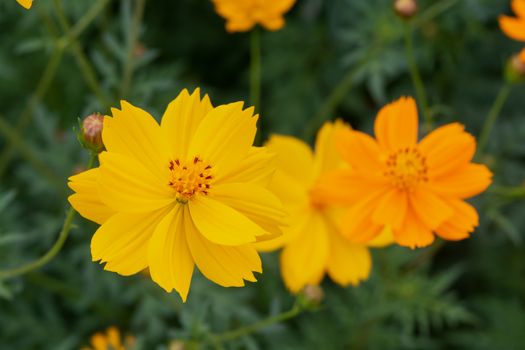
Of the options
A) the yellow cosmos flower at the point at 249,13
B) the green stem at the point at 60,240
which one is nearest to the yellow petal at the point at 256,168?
the green stem at the point at 60,240

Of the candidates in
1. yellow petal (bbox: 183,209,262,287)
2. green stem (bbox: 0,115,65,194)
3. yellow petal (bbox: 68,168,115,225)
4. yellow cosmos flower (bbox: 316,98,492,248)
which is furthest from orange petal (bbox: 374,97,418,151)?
green stem (bbox: 0,115,65,194)

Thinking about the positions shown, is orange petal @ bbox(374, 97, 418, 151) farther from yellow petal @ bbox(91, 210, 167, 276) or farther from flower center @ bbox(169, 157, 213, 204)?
yellow petal @ bbox(91, 210, 167, 276)

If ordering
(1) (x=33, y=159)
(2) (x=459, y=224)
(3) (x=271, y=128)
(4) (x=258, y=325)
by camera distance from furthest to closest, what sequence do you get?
(3) (x=271, y=128), (1) (x=33, y=159), (4) (x=258, y=325), (2) (x=459, y=224)

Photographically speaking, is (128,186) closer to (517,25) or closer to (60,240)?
(60,240)

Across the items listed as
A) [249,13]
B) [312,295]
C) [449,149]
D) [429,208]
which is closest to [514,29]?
[449,149]

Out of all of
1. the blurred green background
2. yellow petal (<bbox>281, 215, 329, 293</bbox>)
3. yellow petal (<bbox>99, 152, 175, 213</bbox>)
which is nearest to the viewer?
yellow petal (<bbox>99, 152, 175, 213</bbox>)

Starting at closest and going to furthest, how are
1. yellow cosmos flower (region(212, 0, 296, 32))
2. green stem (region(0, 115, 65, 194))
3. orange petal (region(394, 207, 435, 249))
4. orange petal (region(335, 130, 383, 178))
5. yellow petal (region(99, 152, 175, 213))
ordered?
1. yellow petal (region(99, 152, 175, 213))
2. orange petal (region(394, 207, 435, 249))
3. orange petal (region(335, 130, 383, 178))
4. yellow cosmos flower (region(212, 0, 296, 32))
5. green stem (region(0, 115, 65, 194))
